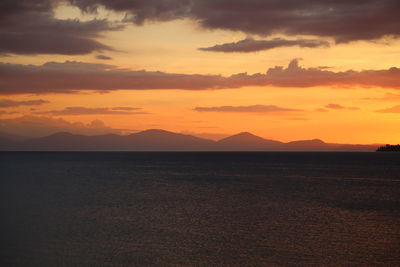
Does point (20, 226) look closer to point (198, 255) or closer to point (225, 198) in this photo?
point (198, 255)

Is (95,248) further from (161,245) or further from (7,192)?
(7,192)

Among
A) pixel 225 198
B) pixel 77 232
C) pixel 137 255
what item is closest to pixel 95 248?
pixel 137 255

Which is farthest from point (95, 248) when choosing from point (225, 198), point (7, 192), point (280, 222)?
point (7, 192)

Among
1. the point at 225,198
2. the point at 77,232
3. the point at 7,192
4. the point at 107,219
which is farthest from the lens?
the point at 7,192

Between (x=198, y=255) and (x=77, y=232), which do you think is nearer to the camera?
(x=198, y=255)

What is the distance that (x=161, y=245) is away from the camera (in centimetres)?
3362

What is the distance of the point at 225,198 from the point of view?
65062mm

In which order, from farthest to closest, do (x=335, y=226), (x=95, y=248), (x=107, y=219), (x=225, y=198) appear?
(x=225, y=198) < (x=107, y=219) < (x=335, y=226) < (x=95, y=248)

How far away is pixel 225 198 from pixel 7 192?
34236 millimetres

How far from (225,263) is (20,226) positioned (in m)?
20.4

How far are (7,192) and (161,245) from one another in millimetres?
46246

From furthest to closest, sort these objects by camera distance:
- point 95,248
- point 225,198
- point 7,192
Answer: point 7,192
point 225,198
point 95,248

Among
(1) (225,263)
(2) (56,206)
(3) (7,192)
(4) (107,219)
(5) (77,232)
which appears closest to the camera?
(1) (225,263)

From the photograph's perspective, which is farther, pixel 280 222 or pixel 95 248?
pixel 280 222
